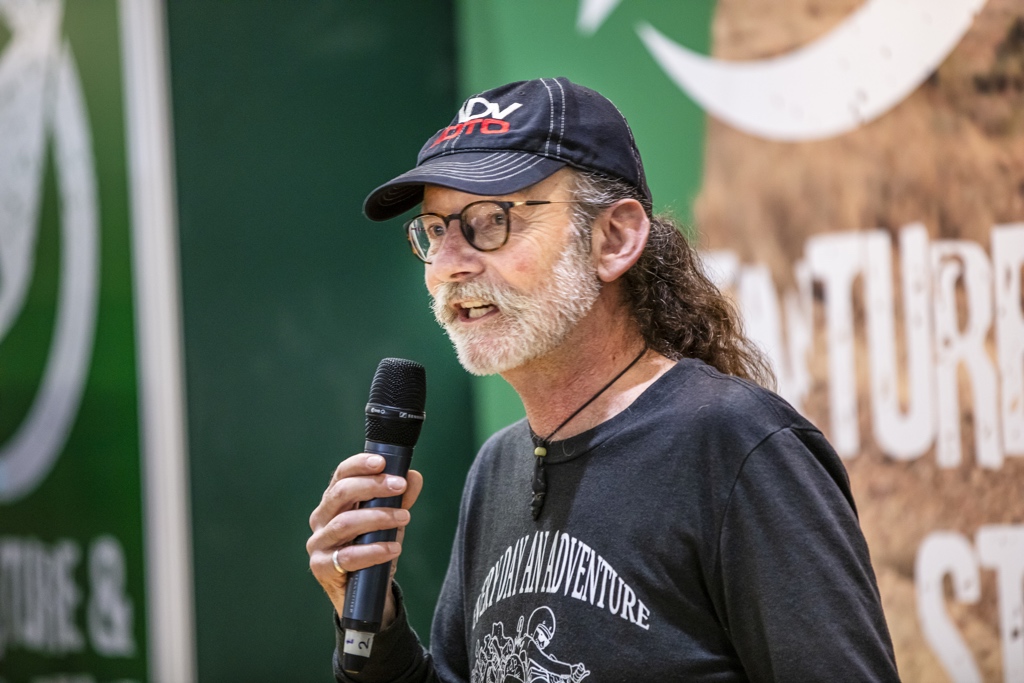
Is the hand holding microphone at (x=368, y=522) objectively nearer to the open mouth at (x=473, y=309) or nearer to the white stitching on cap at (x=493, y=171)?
the open mouth at (x=473, y=309)

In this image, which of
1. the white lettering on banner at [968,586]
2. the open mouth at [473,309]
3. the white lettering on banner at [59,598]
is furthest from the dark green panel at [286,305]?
the open mouth at [473,309]

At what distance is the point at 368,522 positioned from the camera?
142 cm

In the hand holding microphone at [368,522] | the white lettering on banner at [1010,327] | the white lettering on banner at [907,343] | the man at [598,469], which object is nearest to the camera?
the man at [598,469]

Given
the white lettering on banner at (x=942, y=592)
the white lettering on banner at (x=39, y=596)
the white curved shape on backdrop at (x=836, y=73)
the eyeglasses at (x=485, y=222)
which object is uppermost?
the white curved shape on backdrop at (x=836, y=73)

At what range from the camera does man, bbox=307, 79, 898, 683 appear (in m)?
1.33

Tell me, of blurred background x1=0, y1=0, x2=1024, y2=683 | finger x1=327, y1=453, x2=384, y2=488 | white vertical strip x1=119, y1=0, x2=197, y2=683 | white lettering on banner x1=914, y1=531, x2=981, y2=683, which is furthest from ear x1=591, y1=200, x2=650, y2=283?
white vertical strip x1=119, y1=0, x2=197, y2=683

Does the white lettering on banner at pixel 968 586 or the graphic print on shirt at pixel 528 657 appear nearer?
the graphic print on shirt at pixel 528 657

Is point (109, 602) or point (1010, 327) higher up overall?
point (1010, 327)

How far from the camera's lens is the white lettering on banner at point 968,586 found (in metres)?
2.22

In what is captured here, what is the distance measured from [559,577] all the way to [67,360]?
→ 291 centimetres

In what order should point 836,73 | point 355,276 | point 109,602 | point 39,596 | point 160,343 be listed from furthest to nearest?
1. point 39,596
2. point 109,602
3. point 355,276
4. point 160,343
5. point 836,73

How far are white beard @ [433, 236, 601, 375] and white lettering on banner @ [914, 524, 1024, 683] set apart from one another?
1164 millimetres

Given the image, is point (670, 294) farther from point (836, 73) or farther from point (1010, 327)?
point (836, 73)

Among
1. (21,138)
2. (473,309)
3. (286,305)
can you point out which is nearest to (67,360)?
(21,138)
